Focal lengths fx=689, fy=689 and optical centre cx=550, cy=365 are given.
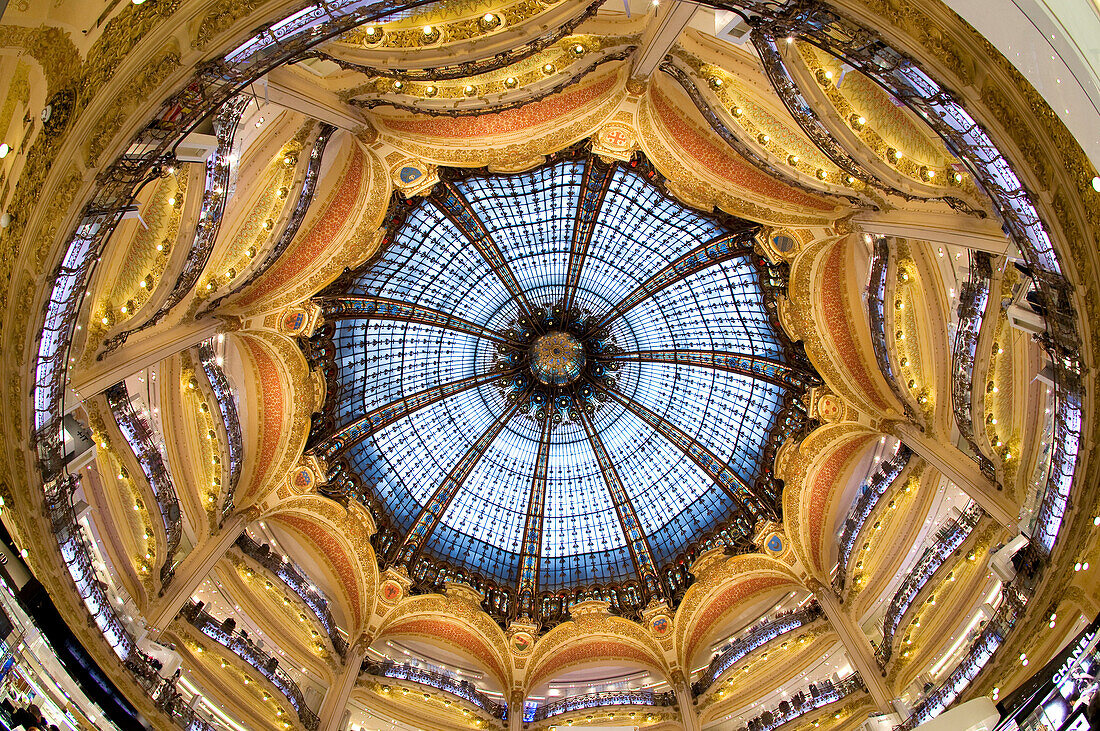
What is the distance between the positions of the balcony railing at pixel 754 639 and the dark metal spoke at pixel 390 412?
554 inches

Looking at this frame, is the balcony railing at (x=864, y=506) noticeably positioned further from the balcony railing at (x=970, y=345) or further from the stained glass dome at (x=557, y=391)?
the balcony railing at (x=970, y=345)

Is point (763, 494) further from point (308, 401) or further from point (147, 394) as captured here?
point (147, 394)

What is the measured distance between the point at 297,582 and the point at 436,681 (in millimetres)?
6329

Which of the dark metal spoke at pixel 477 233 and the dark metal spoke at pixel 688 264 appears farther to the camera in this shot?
the dark metal spoke at pixel 688 264

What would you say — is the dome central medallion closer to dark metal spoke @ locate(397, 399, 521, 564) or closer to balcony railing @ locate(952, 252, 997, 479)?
dark metal spoke @ locate(397, 399, 521, 564)

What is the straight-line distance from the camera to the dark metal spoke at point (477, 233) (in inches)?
Result: 968

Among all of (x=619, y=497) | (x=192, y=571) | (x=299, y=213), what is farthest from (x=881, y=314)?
(x=192, y=571)

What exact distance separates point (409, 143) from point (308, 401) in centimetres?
1078

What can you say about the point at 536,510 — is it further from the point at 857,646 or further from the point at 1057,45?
the point at 1057,45

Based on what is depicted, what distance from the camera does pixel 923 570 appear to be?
814 inches

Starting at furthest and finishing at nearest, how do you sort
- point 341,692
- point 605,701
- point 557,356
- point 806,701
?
point 557,356, point 605,701, point 341,692, point 806,701

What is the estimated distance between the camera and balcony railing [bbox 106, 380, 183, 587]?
59.0 ft

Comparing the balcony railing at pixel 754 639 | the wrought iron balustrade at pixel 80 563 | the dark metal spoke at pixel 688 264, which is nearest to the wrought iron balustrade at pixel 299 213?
the wrought iron balustrade at pixel 80 563

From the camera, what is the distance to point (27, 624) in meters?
12.2
